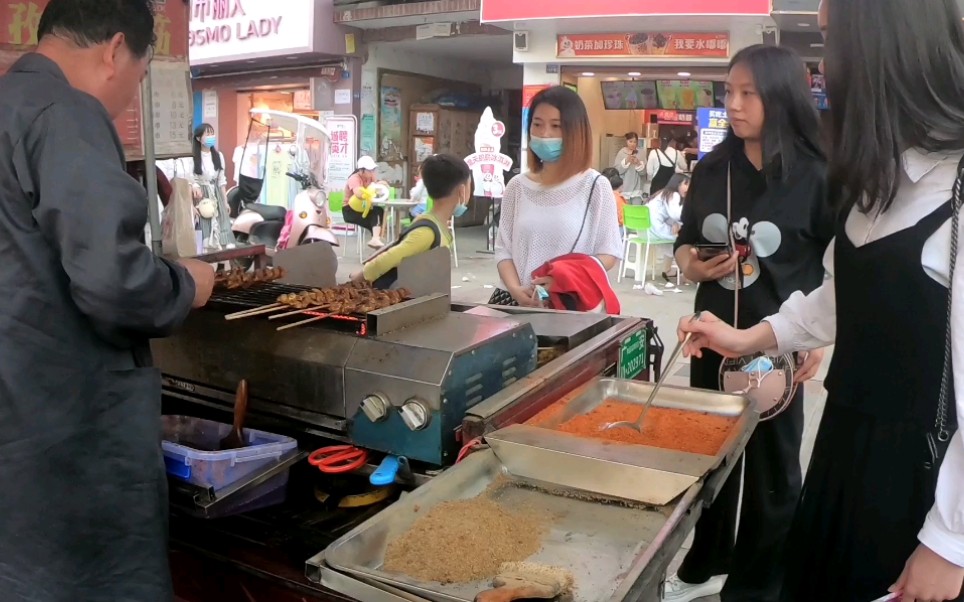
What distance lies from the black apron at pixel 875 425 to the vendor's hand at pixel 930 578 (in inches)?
7.0

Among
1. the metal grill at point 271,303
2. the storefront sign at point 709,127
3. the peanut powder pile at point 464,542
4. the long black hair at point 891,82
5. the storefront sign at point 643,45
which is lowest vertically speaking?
the peanut powder pile at point 464,542

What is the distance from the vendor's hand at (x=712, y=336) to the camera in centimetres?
182

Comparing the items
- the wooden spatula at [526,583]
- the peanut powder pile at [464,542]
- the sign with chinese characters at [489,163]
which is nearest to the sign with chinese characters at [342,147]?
the sign with chinese characters at [489,163]

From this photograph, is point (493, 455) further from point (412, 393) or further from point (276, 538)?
A: point (276, 538)

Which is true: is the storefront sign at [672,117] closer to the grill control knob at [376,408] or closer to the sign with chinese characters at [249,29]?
the sign with chinese characters at [249,29]

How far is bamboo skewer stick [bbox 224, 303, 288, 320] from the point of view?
1.79 metres

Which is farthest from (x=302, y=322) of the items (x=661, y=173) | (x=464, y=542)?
(x=661, y=173)

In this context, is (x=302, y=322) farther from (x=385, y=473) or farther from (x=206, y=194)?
(x=206, y=194)

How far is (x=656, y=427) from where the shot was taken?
5.85 ft

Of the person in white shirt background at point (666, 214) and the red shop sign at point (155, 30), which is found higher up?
the red shop sign at point (155, 30)

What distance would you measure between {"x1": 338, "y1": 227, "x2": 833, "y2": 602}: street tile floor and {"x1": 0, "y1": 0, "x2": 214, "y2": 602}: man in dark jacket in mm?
2338

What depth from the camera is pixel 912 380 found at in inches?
53.6

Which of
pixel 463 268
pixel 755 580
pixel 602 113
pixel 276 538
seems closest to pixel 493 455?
pixel 276 538

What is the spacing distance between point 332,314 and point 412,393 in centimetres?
39
